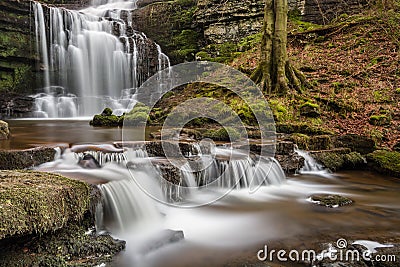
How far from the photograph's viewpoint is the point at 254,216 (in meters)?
4.29

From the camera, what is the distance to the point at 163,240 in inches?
131

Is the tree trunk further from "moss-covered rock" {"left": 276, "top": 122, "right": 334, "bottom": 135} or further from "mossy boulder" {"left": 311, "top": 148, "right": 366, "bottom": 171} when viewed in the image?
"mossy boulder" {"left": 311, "top": 148, "right": 366, "bottom": 171}

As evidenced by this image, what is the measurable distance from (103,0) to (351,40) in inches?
640

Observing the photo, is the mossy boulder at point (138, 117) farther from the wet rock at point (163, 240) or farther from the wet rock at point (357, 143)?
the wet rock at point (163, 240)

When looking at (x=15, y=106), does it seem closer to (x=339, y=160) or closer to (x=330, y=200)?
(x=339, y=160)

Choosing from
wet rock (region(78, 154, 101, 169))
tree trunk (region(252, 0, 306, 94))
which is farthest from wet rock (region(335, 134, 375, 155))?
wet rock (region(78, 154, 101, 169))

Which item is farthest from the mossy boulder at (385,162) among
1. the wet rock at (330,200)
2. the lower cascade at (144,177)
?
the lower cascade at (144,177)

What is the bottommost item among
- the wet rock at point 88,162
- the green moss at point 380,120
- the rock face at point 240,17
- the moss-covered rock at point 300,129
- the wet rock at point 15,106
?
the wet rock at point 88,162

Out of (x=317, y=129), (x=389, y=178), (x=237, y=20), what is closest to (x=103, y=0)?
(x=237, y=20)

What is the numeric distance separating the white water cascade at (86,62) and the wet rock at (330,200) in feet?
35.9

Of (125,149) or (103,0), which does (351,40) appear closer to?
(125,149)

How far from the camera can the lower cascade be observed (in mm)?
3752

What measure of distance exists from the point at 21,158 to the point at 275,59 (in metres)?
6.97

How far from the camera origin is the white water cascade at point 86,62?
49.5ft
